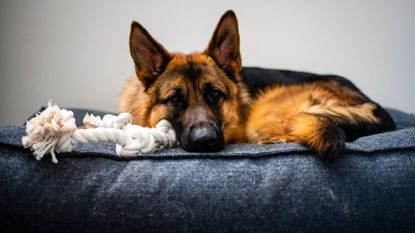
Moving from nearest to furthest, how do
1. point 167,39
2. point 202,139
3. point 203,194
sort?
point 203,194, point 202,139, point 167,39

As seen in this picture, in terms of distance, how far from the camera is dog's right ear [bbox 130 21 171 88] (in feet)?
5.97

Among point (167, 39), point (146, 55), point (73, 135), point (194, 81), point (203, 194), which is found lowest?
point (203, 194)

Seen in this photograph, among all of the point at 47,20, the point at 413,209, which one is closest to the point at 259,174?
the point at 413,209

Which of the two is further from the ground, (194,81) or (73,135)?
(194,81)

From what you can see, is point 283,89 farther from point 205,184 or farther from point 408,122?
point 205,184

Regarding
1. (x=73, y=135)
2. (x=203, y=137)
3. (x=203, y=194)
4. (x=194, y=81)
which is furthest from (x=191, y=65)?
(x=203, y=194)

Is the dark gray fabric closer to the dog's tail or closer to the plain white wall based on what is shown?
the dog's tail

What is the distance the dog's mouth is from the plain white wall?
5.64ft

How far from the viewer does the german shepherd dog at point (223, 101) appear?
1.64 metres

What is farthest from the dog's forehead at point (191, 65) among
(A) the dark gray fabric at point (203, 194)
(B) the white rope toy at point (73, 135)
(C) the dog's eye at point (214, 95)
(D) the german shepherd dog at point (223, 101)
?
(A) the dark gray fabric at point (203, 194)

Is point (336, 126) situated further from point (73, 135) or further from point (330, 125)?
point (73, 135)

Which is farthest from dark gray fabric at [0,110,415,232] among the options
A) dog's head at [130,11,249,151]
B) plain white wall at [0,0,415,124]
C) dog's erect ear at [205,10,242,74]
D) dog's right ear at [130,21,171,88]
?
plain white wall at [0,0,415,124]

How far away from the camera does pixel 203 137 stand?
1.53 meters

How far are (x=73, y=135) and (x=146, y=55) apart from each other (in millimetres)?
811
